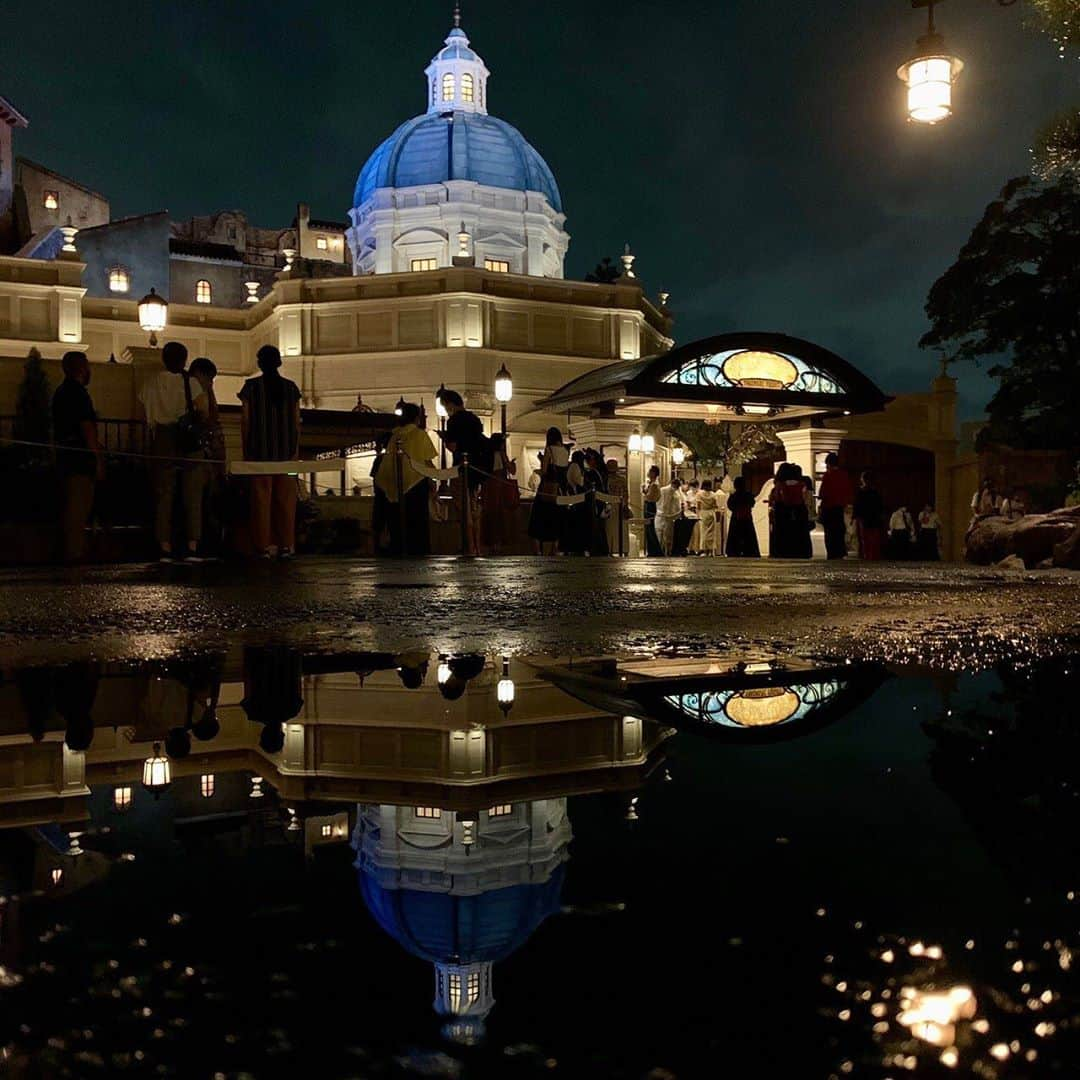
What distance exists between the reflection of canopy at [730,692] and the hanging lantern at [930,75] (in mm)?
10520

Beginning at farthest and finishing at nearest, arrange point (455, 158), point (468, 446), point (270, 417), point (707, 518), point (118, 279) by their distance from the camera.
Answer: point (455, 158), point (118, 279), point (707, 518), point (468, 446), point (270, 417)

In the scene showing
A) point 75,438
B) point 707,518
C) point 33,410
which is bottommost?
point 707,518

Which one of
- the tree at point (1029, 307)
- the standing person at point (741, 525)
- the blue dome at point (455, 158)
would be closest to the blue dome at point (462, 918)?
the standing person at point (741, 525)

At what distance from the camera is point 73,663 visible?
10.3 ft

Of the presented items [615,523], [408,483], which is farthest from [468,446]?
[615,523]

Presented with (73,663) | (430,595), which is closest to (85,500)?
(430,595)

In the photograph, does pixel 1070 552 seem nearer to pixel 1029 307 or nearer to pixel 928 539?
pixel 928 539

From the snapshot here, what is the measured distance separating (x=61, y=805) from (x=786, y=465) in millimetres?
14497

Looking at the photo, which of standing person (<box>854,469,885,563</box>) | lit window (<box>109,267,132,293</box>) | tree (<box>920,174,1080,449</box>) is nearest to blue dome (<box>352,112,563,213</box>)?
lit window (<box>109,267,132,293</box>)

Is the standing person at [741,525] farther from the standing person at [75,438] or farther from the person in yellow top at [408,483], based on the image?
the standing person at [75,438]

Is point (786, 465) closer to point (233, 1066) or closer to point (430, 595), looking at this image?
point (430, 595)

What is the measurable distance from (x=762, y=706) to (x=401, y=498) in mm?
10837

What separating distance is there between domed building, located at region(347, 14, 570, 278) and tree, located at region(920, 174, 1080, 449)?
22239 millimetres

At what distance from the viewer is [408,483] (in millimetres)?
12758
